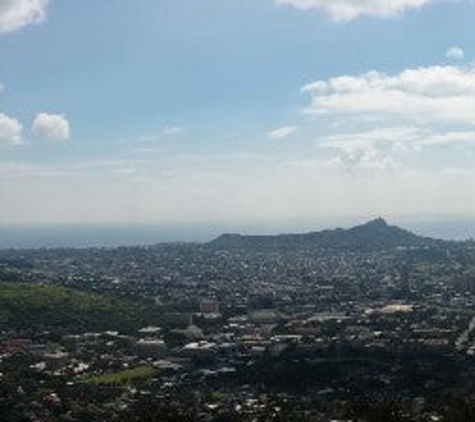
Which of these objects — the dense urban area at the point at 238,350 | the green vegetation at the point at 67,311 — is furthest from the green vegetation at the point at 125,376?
the green vegetation at the point at 67,311

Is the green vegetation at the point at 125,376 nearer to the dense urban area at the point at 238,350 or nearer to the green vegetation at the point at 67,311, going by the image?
the dense urban area at the point at 238,350

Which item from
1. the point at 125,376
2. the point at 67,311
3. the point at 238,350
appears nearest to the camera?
the point at 125,376

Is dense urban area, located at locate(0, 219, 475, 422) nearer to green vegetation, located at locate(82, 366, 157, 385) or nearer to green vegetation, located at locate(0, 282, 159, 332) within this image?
green vegetation, located at locate(82, 366, 157, 385)

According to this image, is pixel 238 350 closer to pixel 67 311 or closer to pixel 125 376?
pixel 125 376

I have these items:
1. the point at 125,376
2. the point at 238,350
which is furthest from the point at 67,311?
the point at 125,376

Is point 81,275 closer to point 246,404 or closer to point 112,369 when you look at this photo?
point 112,369

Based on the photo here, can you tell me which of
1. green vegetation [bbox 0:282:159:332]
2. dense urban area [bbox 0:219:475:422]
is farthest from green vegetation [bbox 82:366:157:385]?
green vegetation [bbox 0:282:159:332]
